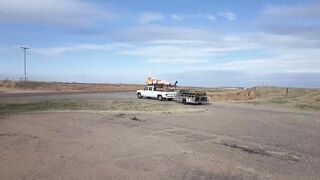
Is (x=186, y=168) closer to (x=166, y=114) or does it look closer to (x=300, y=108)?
(x=166, y=114)

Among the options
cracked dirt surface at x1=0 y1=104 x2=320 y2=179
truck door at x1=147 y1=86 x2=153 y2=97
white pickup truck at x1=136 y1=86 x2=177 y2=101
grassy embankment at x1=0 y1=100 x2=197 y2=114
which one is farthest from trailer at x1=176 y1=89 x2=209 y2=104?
cracked dirt surface at x1=0 y1=104 x2=320 y2=179

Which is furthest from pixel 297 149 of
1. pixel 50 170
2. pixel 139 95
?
pixel 139 95

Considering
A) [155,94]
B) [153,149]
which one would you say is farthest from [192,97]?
[153,149]

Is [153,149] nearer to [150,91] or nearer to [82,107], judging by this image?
[82,107]

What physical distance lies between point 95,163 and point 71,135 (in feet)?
19.7

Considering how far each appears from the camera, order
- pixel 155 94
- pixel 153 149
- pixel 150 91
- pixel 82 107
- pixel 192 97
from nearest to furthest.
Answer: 1. pixel 153 149
2. pixel 82 107
3. pixel 192 97
4. pixel 155 94
5. pixel 150 91

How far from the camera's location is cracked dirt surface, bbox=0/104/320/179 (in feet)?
40.8

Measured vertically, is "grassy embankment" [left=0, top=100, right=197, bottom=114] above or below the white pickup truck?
below

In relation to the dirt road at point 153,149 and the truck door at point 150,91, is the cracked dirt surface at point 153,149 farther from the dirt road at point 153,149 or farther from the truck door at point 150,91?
the truck door at point 150,91

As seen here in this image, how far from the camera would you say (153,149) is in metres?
16.1

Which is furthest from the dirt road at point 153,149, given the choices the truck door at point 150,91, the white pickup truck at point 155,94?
the truck door at point 150,91

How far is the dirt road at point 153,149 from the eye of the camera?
1242cm

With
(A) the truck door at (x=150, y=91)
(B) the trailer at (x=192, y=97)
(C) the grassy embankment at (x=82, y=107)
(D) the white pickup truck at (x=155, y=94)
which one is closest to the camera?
(C) the grassy embankment at (x=82, y=107)

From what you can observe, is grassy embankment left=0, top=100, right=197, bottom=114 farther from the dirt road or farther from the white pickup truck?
the white pickup truck
